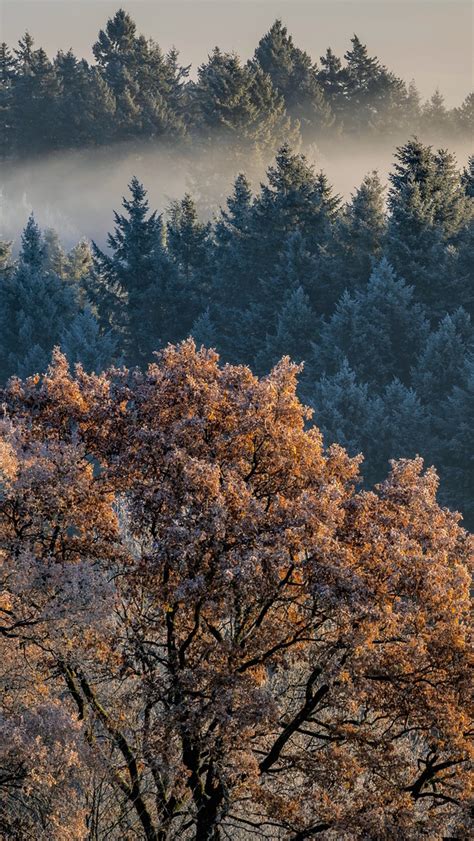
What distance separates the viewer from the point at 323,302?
218 feet

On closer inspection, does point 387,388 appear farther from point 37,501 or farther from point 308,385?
point 37,501

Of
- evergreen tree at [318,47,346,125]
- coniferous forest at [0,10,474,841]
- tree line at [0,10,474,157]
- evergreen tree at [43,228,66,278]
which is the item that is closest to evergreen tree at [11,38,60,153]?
tree line at [0,10,474,157]

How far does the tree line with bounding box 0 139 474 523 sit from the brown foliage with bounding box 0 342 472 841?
3198cm

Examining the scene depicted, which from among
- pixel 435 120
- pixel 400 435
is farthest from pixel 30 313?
pixel 435 120

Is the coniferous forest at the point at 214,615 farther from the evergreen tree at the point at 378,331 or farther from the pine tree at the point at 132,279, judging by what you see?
the pine tree at the point at 132,279

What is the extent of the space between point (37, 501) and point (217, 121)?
327ft

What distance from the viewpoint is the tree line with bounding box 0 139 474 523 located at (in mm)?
53406

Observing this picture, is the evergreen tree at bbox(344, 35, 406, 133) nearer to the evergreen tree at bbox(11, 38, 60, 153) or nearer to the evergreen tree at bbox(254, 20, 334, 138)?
the evergreen tree at bbox(254, 20, 334, 138)

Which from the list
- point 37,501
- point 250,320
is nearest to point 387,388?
point 250,320

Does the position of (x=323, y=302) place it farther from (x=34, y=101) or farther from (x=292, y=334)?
(x=34, y=101)

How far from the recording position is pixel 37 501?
63.5ft

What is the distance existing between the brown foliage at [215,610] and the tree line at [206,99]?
92.6 meters

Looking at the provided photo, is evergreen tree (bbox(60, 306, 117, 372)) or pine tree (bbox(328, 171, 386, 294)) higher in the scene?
pine tree (bbox(328, 171, 386, 294))

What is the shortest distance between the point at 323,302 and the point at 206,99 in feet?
189
